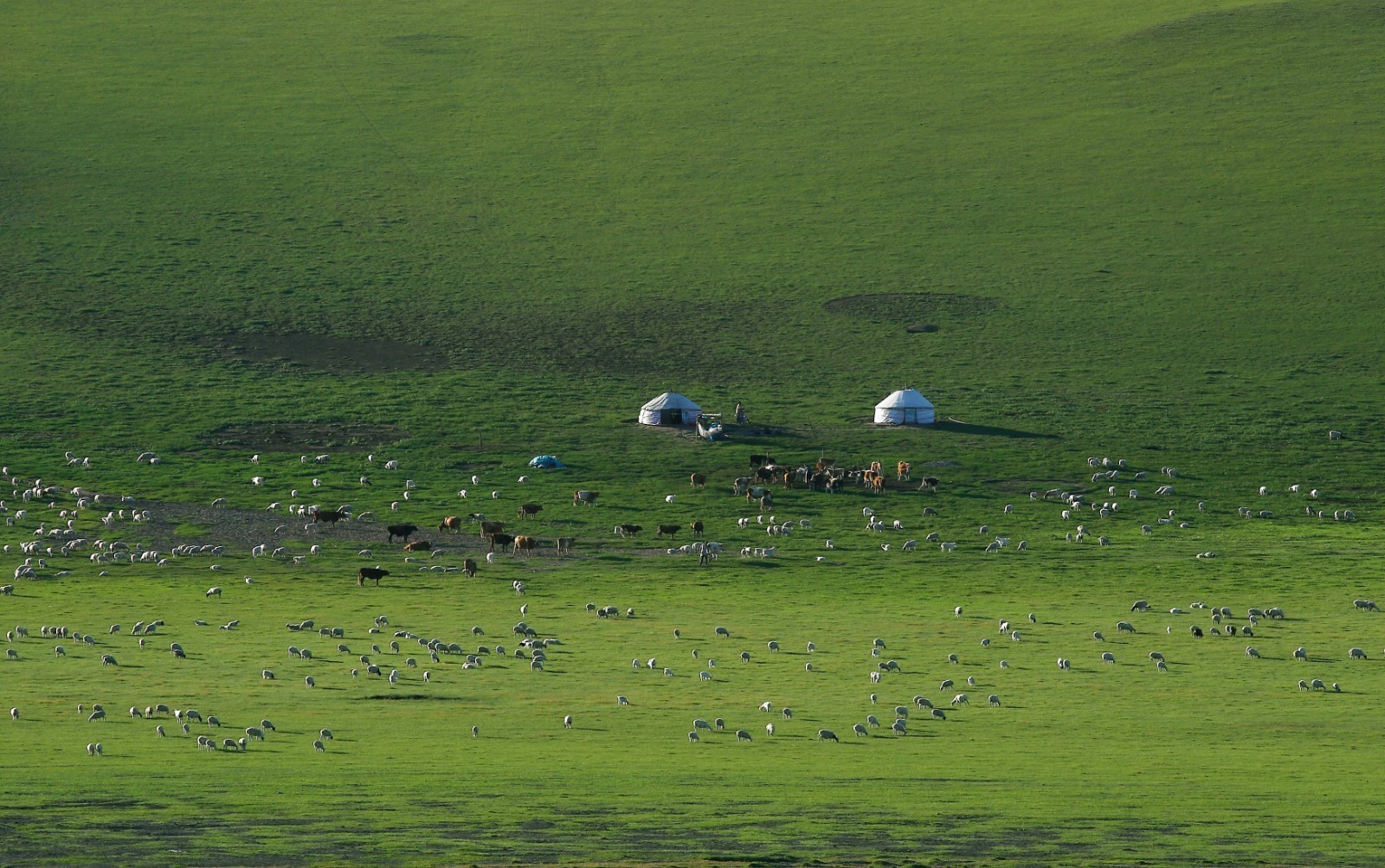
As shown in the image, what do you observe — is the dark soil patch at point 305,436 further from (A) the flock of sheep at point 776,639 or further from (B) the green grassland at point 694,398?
(A) the flock of sheep at point 776,639

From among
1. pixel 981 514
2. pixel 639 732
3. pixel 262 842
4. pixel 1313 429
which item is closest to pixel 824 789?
pixel 639 732

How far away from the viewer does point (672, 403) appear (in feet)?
244

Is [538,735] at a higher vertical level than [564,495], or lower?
lower

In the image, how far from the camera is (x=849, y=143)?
115250 millimetres

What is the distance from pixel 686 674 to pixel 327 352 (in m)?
53.1

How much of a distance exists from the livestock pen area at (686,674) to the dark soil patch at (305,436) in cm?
397

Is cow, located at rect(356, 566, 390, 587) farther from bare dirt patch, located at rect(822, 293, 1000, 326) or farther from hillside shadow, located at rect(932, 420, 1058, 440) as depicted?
bare dirt patch, located at rect(822, 293, 1000, 326)

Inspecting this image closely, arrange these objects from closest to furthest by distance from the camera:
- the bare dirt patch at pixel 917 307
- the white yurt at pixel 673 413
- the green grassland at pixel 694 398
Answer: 1. the green grassland at pixel 694 398
2. the white yurt at pixel 673 413
3. the bare dirt patch at pixel 917 307

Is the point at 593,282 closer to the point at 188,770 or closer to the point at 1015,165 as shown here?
the point at 1015,165

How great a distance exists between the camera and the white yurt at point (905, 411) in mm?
74500

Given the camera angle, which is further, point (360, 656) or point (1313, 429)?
point (1313, 429)

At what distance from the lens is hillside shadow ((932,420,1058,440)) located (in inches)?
2862

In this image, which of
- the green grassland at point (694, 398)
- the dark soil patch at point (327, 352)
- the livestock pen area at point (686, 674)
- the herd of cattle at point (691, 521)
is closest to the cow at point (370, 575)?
the herd of cattle at point (691, 521)

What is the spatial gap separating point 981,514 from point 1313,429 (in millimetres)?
20021
